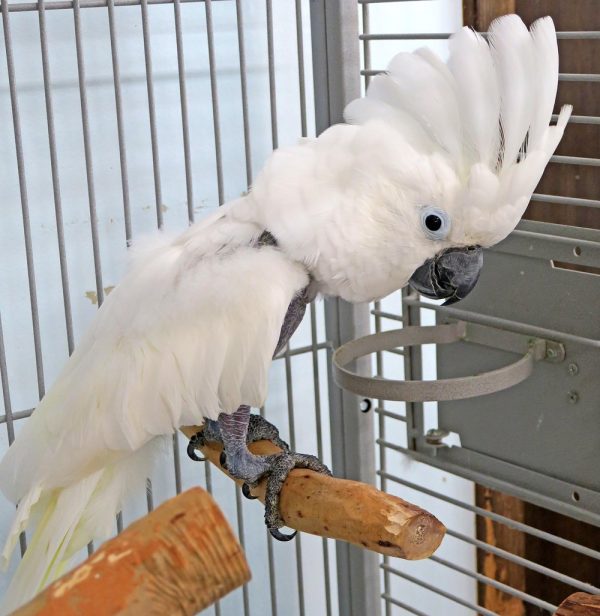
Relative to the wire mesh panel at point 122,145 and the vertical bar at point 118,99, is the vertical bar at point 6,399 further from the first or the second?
the vertical bar at point 118,99

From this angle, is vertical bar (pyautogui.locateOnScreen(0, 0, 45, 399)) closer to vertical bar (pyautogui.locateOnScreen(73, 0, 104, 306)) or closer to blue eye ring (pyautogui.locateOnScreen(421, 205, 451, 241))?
vertical bar (pyautogui.locateOnScreen(73, 0, 104, 306))

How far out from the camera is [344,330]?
1.43 meters

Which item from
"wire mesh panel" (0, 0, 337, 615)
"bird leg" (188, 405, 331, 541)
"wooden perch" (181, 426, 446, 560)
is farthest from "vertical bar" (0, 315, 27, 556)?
"wooden perch" (181, 426, 446, 560)

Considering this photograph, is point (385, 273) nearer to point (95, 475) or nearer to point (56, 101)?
point (95, 475)

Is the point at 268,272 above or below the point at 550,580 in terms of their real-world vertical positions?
above

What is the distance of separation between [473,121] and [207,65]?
0.56 metres

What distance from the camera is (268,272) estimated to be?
1077 mm

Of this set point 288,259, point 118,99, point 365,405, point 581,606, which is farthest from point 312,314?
point 581,606

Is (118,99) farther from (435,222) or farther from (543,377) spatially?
(543,377)

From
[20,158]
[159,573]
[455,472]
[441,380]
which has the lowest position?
[455,472]

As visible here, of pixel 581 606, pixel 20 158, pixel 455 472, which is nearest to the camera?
pixel 581 606

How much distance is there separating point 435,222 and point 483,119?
0.13 meters

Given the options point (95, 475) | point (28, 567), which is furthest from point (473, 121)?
point (28, 567)

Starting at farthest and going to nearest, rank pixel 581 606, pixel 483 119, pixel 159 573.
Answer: pixel 483 119 < pixel 581 606 < pixel 159 573
